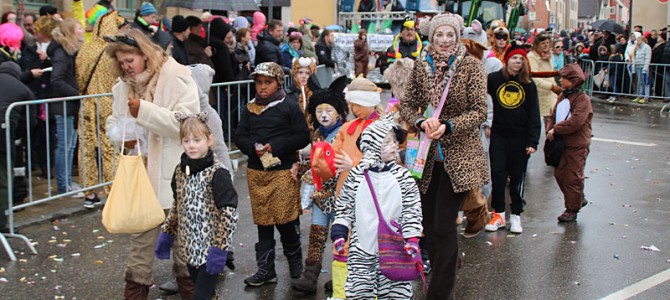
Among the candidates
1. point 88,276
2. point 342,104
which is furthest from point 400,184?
point 88,276

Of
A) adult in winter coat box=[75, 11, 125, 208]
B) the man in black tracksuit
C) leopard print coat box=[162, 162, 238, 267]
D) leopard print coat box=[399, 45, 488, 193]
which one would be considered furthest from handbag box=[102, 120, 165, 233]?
the man in black tracksuit

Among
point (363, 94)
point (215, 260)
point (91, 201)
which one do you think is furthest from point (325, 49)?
point (215, 260)

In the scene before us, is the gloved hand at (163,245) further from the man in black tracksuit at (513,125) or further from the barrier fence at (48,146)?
the man in black tracksuit at (513,125)

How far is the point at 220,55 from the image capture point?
11.9 meters

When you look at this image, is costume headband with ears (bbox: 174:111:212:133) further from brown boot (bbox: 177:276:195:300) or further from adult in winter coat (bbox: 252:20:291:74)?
adult in winter coat (bbox: 252:20:291:74)

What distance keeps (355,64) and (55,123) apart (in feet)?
36.9

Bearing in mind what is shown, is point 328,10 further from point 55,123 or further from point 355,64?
point 55,123

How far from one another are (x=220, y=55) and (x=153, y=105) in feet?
22.4

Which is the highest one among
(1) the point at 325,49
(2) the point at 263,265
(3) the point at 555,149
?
(1) the point at 325,49

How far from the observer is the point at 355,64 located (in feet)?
65.4

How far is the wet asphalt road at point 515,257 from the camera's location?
20.0 ft

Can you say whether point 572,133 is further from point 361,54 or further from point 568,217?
point 361,54

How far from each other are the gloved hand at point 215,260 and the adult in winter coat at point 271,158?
4.59ft

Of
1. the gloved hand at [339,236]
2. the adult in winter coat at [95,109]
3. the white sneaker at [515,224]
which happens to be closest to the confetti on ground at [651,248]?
the white sneaker at [515,224]
